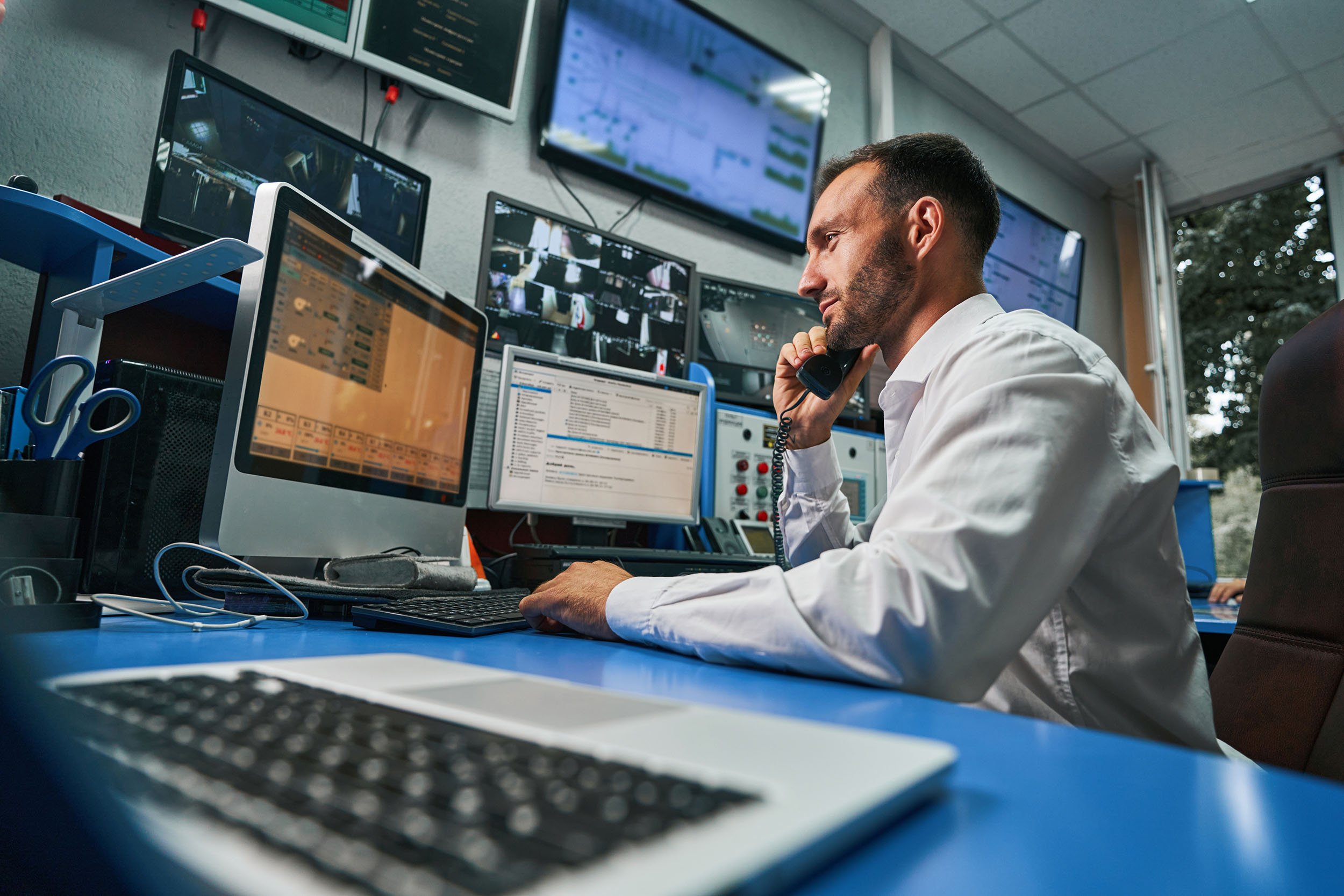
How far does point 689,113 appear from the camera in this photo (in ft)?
8.37

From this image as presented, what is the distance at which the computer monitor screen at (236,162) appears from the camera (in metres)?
1.28

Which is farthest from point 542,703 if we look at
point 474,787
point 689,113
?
point 689,113

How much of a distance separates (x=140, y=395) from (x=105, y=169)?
0.81 metres

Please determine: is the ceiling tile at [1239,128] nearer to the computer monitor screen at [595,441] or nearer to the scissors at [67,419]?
the computer monitor screen at [595,441]

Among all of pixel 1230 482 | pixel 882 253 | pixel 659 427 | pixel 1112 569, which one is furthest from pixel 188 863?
pixel 1230 482

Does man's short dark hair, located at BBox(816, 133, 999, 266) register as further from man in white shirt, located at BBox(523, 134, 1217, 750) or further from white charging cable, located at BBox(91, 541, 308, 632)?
white charging cable, located at BBox(91, 541, 308, 632)

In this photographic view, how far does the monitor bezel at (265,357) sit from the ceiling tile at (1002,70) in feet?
10.0

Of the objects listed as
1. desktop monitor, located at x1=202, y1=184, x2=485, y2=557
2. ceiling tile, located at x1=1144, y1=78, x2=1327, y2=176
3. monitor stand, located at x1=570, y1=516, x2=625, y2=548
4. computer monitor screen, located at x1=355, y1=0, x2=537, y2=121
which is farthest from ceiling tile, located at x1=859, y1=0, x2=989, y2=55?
desktop monitor, located at x1=202, y1=184, x2=485, y2=557

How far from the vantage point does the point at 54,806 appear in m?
0.24

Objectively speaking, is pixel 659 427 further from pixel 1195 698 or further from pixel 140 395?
pixel 1195 698

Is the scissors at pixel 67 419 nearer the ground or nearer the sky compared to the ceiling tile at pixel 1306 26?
nearer the ground

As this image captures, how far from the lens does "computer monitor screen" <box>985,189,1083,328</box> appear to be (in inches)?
144

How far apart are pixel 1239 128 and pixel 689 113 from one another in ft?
9.91

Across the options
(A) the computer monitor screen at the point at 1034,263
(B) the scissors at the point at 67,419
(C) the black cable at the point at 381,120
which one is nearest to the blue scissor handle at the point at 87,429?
(B) the scissors at the point at 67,419
